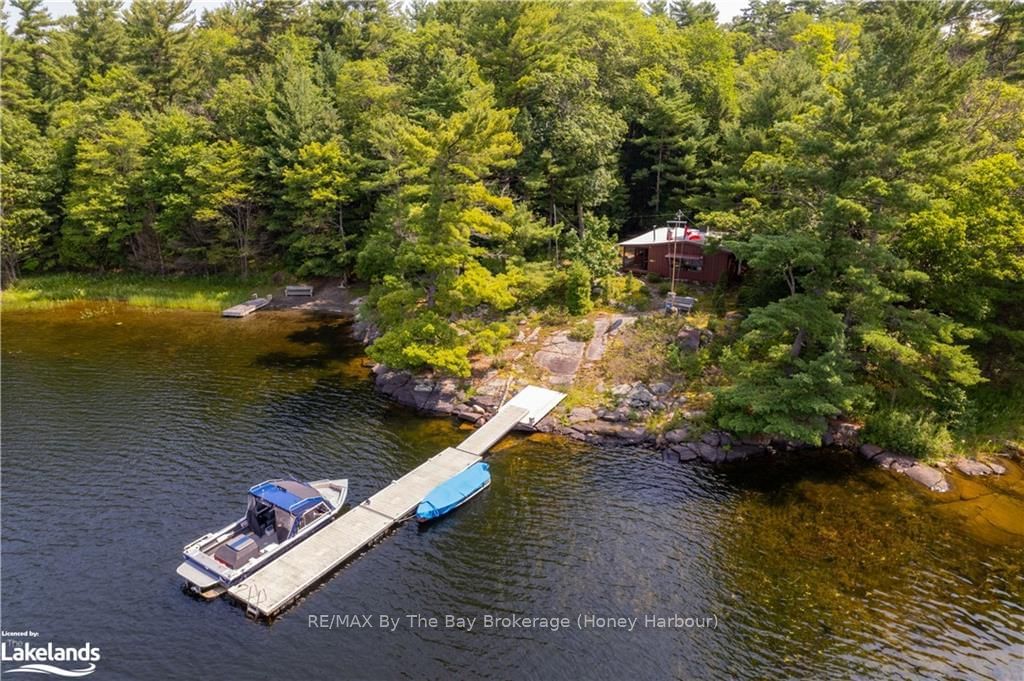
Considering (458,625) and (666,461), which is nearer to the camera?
(458,625)

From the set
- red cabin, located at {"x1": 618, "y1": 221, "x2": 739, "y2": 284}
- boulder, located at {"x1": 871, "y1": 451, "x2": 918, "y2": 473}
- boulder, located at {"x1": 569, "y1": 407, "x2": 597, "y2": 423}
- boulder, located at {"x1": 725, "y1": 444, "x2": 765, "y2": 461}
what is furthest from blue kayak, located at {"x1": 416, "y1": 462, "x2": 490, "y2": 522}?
red cabin, located at {"x1": 618, "y1": 221, "x2": 739, "y2": 284}

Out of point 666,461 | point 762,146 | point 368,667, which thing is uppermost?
point 762,146

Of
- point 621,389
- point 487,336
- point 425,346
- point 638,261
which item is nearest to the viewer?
point 621,389

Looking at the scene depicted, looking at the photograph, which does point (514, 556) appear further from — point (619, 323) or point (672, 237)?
point (672, 237)

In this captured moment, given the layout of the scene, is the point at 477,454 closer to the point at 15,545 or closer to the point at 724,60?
the point at 15,545

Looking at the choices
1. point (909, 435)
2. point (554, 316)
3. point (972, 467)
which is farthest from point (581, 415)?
point (972, 467)

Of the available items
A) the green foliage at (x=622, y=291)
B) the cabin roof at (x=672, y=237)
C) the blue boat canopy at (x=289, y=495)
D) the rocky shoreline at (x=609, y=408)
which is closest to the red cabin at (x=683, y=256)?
the cabin roof at (x=672, y=237)

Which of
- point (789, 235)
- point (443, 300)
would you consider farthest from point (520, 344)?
point (789, 235)
